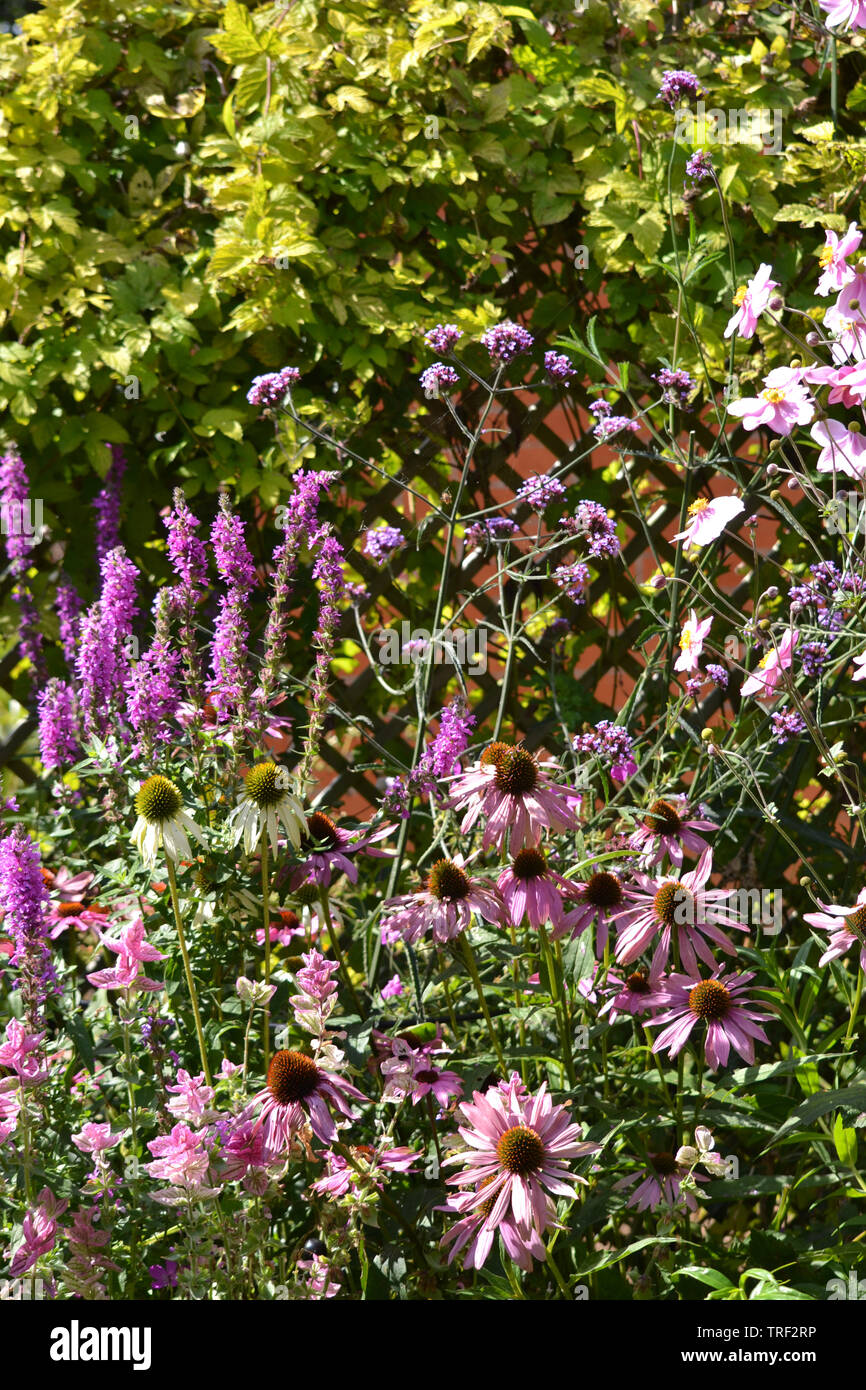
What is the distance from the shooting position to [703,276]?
8.35 feet

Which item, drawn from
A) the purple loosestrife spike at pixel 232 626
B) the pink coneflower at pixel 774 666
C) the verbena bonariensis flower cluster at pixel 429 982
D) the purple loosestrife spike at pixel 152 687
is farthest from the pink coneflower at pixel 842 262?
the purple loosestrife spike at pixel 152 687

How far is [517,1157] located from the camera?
129 centimetres

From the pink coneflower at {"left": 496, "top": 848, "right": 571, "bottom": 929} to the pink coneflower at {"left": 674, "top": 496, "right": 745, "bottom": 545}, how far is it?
1.51 ft

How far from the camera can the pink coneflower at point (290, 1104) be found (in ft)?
4.38

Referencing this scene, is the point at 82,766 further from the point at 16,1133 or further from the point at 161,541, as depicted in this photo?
the point at 161,541

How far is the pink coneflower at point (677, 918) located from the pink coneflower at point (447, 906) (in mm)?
173

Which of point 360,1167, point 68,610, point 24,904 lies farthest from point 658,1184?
point 68,610

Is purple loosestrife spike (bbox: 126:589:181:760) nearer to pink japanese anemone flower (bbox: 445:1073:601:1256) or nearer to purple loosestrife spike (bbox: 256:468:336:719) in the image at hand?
purple loosestrife spike (bbox: 256:468:336:719)

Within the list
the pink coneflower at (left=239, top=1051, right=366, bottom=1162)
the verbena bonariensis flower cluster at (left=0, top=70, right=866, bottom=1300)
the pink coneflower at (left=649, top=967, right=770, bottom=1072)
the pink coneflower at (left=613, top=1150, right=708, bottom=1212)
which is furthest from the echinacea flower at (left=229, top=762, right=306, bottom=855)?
the pink coneflower at (left=613, top=1150, right=708, bottom=1212)

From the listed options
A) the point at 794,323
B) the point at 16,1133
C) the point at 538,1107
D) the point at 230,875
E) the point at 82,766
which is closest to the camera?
the point at 538,1107

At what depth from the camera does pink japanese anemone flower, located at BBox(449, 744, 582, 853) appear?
156 centimetres

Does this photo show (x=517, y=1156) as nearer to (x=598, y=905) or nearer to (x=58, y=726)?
(x=598, y=905)
